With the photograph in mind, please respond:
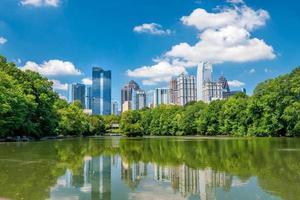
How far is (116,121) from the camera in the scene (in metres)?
183

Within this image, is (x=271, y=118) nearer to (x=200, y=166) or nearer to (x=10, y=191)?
(x=200, y=166)

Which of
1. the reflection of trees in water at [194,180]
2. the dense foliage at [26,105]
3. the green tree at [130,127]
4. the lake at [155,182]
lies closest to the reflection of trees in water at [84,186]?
the lake at [155,182]

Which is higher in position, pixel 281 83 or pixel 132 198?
pixel 281 83

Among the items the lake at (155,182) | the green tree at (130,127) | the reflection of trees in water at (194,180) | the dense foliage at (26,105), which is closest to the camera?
the lake at (155,182)

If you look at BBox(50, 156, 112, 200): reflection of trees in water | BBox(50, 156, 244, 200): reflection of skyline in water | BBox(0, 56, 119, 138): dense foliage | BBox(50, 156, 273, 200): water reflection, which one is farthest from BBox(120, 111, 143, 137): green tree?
BBox(50, 156, 112, 200): reflection of trees in water

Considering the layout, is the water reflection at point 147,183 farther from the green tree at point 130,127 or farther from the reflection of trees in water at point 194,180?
the green tree at point 130,127

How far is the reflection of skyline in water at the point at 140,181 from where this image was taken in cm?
1314

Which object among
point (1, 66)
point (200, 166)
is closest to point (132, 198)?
point (200, 166)

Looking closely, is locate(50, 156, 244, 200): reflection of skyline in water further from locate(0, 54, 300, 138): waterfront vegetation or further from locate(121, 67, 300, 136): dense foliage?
locate(121, 67, 300, 136): dense foliage

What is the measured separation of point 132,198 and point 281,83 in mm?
73197

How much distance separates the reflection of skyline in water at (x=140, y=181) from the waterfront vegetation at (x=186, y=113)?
123ft

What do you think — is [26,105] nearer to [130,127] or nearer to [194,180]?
[130,127]

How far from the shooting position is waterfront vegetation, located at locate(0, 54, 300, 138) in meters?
59.8

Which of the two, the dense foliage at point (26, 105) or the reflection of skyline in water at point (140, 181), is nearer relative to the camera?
the reflection of skyline in water at point (140, 181)
